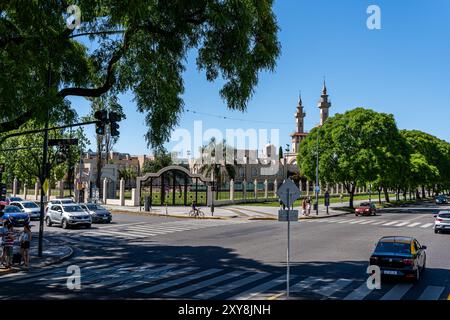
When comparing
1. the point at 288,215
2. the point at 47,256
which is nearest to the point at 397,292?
the point at 288,215

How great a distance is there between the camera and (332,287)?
1288 centimetres

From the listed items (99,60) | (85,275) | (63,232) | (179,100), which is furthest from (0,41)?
(63,232)

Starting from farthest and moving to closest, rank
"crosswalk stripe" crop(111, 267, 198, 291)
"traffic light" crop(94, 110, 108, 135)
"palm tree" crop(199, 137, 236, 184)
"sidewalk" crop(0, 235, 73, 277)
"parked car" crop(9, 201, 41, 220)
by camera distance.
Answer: "palm tree" crop(199, 137, 236, 184) → "parked car" crop(9, 201, 41, 220) → "traffic light" crop(94, 110, 108, 135) → "sidewalk" crop(0, 235, 73, 277) → "crosswalk stripe" crop(111, 267, 198, 291)

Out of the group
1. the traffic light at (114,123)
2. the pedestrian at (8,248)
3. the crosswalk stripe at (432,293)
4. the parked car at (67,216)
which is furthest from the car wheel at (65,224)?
the crosswalk stripe at (432,293)

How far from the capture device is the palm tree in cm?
7038

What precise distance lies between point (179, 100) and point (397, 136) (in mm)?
45909

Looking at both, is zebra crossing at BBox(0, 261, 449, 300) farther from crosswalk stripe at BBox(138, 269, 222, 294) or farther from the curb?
the curb

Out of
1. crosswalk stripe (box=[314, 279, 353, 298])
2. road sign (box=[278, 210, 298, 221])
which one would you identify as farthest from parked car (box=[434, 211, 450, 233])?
road sign (box=[278, 210, 298, 221])

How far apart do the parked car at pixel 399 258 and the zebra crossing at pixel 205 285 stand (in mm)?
454

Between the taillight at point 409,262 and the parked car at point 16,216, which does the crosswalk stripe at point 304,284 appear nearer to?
the taillight at point 409,262

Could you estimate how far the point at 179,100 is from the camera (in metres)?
17.2

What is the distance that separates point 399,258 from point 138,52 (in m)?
11.3

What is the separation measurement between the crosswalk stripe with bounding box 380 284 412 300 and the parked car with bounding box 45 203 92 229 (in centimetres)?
2322
